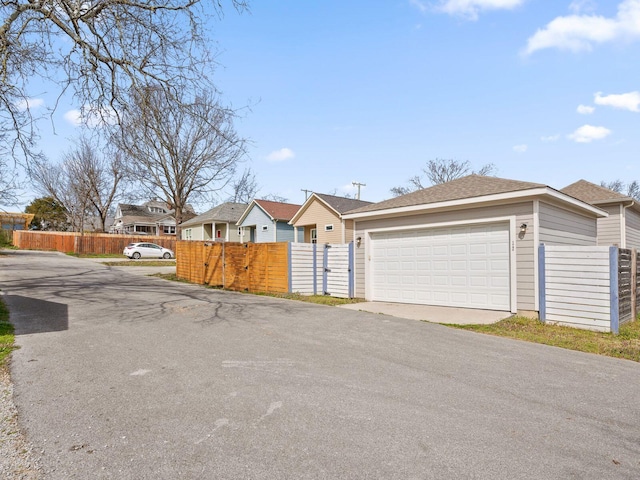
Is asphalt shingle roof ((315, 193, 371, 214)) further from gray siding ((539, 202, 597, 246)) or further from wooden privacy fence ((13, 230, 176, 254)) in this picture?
wooden privacy fence ((13, 230, 176, 254))

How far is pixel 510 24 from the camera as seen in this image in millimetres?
10141

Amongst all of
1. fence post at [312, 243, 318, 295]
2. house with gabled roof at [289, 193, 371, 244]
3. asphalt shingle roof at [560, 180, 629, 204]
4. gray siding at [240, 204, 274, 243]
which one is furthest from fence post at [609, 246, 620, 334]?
gray siding at [240, 204, 274, 243]

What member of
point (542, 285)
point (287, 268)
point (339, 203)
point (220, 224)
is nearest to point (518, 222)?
point (542, 285)

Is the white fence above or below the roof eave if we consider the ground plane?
below

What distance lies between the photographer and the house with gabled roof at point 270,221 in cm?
2798

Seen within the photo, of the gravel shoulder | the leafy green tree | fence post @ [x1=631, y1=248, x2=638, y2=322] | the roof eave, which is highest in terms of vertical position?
the leafy green tree

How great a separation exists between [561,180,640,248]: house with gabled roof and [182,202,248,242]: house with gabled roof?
85.6 ft

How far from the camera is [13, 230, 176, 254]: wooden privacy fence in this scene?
37.4m

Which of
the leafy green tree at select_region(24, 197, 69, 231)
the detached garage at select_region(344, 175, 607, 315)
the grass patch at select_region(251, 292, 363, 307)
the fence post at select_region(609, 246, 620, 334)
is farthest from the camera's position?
the leafy green tree at select_region(24, 197, 69, 231)

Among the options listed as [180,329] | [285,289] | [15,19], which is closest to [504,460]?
[180,329]

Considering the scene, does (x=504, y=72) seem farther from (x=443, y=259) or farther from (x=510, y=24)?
(x=443, y=259)

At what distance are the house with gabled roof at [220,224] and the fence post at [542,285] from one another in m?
28.5

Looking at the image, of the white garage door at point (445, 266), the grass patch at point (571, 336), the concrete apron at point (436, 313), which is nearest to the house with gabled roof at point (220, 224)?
the white garage door at point (445, 266)

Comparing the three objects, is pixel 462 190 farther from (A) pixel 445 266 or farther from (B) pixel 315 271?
(B) pixel 315 271
